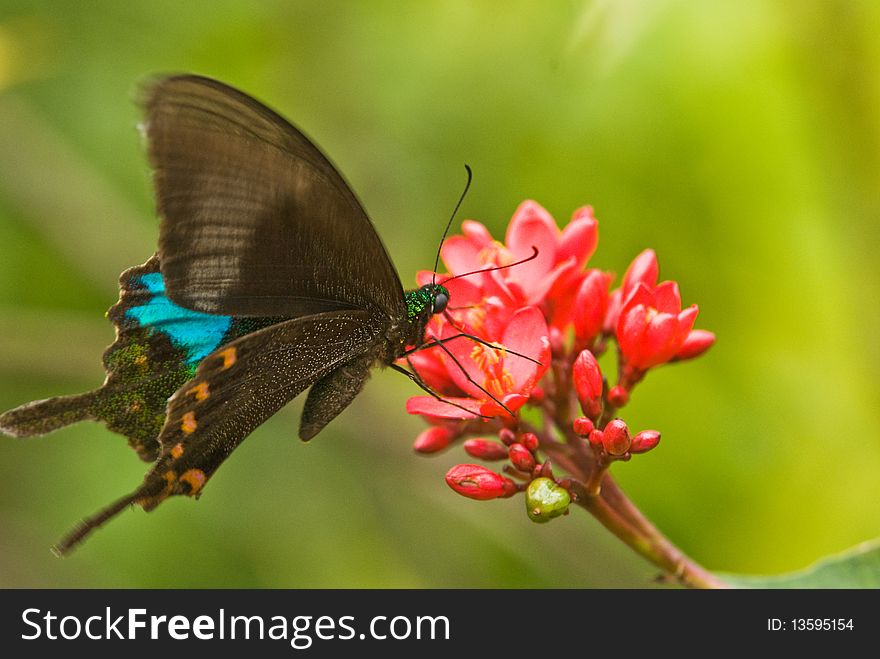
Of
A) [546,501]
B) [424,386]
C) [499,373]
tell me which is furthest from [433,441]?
[546,501]

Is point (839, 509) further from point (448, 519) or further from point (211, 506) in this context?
point (211, 506)

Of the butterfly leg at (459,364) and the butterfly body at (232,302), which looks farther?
the butterfly leg at (459,364)

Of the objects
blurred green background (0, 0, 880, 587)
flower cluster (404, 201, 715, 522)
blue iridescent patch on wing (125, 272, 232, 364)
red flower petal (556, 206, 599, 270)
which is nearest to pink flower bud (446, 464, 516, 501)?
flower cluster (404, 201, 715, 522)

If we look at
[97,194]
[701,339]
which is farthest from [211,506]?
[701,339]

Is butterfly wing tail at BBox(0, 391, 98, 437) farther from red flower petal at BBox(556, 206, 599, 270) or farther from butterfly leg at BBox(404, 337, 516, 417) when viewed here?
red flower petal at BBox(556, 206, 599, 270)

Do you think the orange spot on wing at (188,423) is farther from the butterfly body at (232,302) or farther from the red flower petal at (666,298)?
the red flower petal at (666,298)

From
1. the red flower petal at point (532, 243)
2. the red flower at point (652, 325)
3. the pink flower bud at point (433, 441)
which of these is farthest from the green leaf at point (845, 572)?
the red flower petal at point (532, 243)
